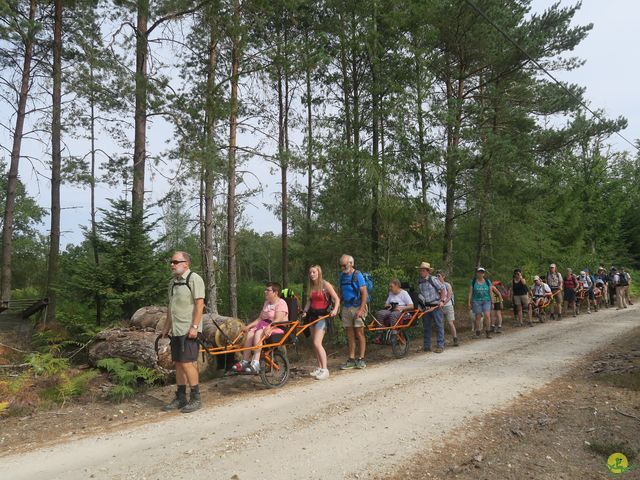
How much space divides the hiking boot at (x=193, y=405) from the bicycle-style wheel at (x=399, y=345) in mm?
4747

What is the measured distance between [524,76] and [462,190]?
533cm

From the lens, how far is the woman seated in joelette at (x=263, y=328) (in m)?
6.80

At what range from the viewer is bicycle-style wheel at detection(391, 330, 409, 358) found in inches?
376

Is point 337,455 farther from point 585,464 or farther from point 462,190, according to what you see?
point 462,190

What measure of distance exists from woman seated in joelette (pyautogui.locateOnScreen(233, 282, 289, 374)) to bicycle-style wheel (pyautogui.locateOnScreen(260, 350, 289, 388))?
205mm

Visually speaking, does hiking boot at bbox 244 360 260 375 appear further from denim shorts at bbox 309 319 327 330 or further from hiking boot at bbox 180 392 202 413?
denim shorts at bbox 309 319 327 330

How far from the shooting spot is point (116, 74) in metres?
11.3

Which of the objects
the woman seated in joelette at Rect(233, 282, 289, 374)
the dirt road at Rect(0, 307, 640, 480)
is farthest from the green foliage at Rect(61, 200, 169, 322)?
the dirt road at Rect(0, 307, 640, 480)

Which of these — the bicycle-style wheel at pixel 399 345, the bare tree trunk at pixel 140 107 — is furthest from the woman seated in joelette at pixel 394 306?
the bare tree trunk at pixel 140 107

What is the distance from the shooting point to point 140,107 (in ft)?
38.3

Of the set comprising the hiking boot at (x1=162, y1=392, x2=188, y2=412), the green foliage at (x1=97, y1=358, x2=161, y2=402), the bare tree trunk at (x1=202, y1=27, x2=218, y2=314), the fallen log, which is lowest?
the hiking boot at (x1=162, y1=392, x2=188, y2=412)

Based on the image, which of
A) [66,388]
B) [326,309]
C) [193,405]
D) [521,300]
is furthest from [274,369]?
[521,300]

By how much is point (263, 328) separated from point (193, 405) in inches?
65.2

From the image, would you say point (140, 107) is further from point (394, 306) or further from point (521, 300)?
point (521, 300)
